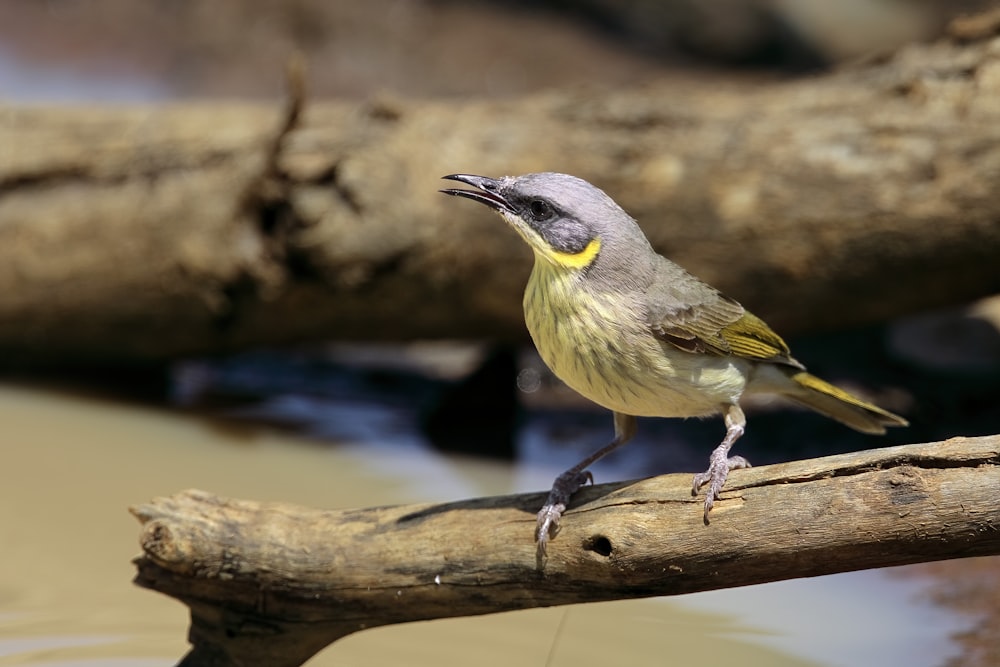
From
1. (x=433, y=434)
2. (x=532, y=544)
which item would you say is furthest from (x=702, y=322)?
(x=433, y=434)

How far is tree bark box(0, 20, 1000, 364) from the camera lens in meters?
6.37

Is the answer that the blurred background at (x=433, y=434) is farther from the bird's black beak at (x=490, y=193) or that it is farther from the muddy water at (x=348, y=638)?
the bird's black beak at (x=490, y=193)

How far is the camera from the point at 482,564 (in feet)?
12.7

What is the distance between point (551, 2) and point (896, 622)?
1173 cm

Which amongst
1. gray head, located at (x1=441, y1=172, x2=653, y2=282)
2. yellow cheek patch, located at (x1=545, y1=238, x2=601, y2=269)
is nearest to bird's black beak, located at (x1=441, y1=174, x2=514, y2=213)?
gray head, located at (x1=441, y1=172, x2=653, y2=282)

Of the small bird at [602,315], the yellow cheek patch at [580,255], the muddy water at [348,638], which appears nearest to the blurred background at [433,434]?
the muddy water at [348,638]

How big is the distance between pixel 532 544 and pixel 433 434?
379 cm

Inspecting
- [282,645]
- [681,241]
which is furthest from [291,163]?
[282,645]

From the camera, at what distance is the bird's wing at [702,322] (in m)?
4.05

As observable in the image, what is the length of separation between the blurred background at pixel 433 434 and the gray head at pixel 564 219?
1.53m

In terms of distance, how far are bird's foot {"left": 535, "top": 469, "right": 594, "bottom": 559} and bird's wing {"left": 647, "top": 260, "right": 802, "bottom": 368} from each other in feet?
1.72

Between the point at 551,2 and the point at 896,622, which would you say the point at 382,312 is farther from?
the point at 551,2

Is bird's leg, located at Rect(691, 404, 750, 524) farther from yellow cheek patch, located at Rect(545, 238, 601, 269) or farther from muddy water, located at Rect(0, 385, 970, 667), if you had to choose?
muddy water, located at Rect(0, 385, 970, 667)

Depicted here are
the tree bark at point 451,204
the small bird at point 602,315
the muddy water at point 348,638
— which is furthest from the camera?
the tree bark at point 451,204
